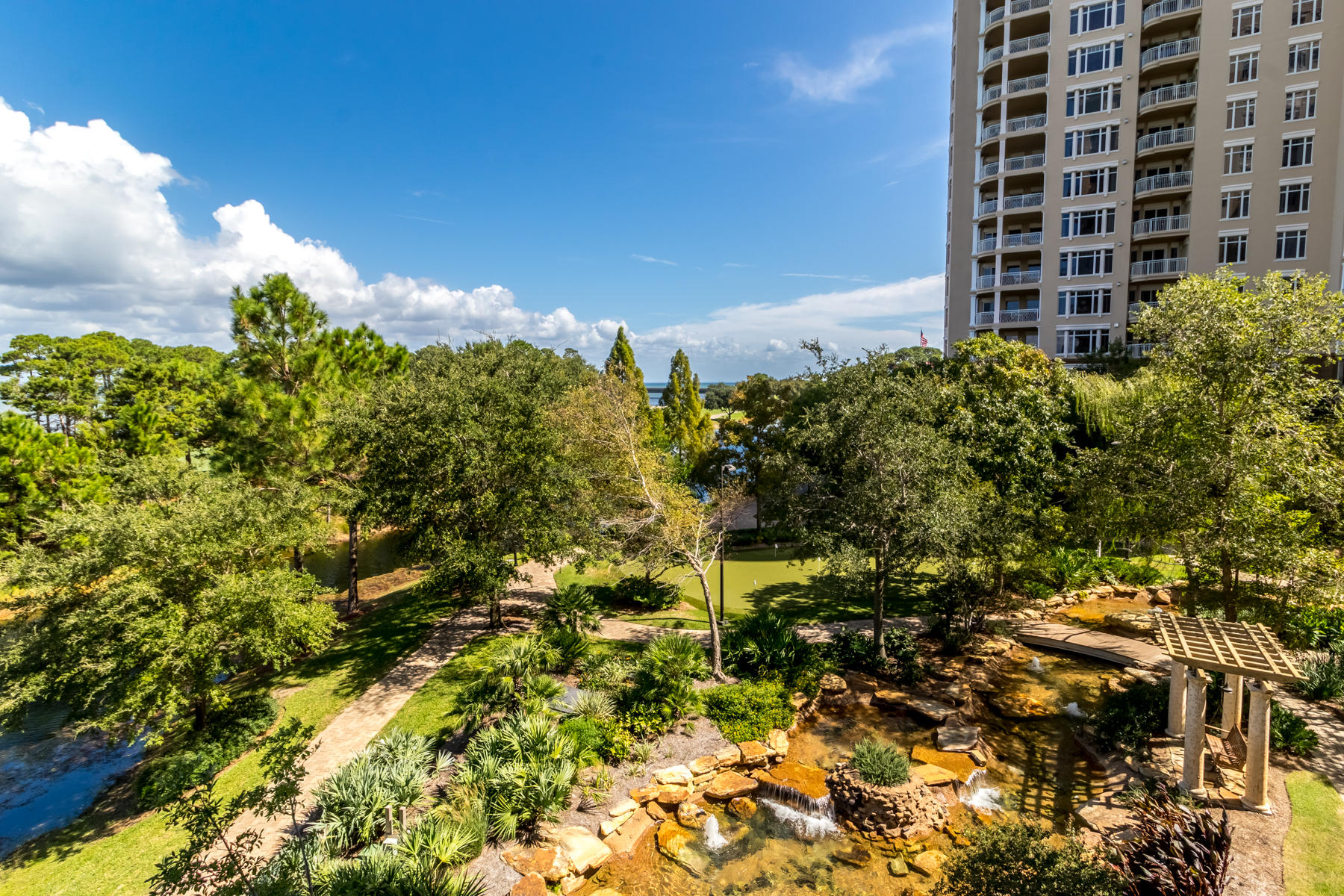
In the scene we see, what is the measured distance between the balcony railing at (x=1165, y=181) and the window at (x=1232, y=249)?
3.63 metres

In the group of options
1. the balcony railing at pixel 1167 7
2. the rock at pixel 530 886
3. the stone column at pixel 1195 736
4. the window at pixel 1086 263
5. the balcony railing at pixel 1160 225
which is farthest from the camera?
the window at pixel 1086 263

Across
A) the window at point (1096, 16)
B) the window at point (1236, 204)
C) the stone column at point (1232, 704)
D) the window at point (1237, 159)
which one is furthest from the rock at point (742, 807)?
the window at point (1096, 16)

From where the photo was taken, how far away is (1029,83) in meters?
34.8

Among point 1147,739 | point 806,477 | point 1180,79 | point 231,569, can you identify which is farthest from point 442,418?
point 1180,79

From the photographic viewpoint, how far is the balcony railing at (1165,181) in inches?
1220

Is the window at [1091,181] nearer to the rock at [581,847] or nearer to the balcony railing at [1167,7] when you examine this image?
the balcony railing at [1167,7]

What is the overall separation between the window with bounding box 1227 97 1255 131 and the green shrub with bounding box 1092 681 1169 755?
111 ft

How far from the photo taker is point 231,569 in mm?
12352

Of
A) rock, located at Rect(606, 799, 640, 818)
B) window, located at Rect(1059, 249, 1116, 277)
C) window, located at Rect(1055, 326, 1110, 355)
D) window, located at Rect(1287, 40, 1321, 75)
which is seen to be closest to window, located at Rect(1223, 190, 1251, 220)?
window, located at Rect(1059, 249, 1116, 277)

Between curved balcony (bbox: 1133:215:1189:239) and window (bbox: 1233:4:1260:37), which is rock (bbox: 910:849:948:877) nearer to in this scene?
curved balcony (bbox: 1133:215:1189:239)

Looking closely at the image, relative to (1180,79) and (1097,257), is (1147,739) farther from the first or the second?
(1180,79)

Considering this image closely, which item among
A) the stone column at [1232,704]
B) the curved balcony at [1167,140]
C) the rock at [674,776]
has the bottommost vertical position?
the rock at [674,776]

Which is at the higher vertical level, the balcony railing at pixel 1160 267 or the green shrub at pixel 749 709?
the balcony railing at pixel 1160 267

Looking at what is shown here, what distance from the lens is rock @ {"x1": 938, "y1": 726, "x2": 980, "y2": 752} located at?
1223 centimetres
